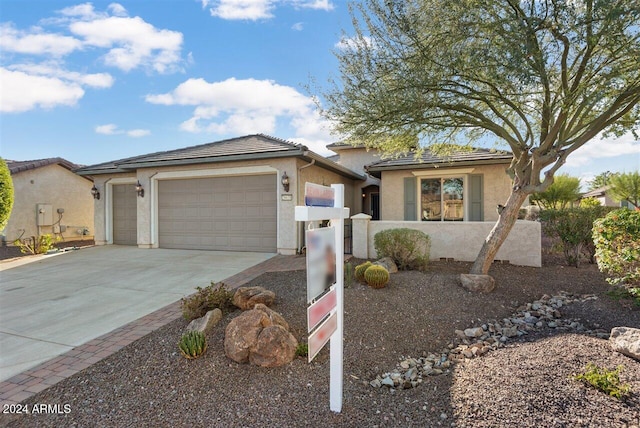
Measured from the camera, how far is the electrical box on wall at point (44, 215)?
47.5 feet

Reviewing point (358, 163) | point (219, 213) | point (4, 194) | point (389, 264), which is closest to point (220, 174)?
point (219, 213)

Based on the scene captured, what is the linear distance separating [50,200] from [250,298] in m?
16.2

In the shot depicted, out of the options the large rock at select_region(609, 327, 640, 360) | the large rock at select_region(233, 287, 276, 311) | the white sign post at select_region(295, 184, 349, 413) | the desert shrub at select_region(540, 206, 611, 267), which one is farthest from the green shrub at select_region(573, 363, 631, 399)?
the desert shrub at select_region(540, 206, 611, 267)

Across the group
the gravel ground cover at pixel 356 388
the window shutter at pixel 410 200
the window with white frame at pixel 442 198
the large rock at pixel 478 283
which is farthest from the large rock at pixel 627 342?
the window shutter at pixel 410 200

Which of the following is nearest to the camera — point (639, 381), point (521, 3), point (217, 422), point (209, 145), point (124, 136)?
point (217, 422)

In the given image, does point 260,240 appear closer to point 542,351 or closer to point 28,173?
point 542,351

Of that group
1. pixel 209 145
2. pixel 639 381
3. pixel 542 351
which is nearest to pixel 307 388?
pixel 542 351

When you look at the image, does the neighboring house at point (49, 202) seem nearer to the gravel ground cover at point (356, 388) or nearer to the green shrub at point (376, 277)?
the gravel ground cover at point (356, 388)

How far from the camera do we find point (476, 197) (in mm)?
11438

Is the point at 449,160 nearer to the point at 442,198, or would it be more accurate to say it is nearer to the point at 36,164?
the point at 442,198

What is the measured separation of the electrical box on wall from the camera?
14.5m

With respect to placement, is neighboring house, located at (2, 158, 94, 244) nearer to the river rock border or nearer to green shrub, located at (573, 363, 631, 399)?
the river rock border

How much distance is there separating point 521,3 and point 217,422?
7539 mm

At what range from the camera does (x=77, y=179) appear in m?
16.6
